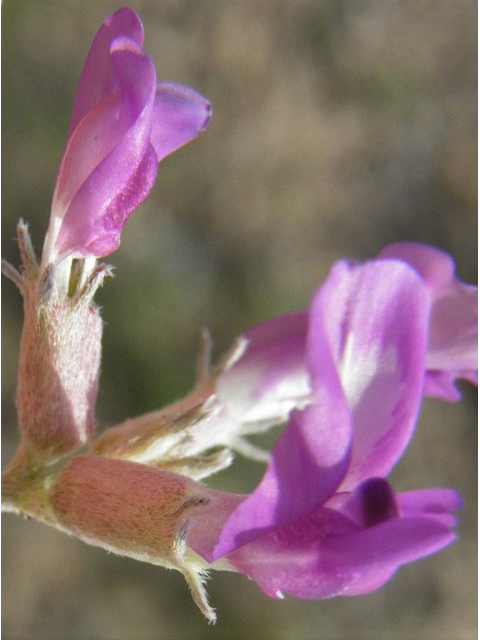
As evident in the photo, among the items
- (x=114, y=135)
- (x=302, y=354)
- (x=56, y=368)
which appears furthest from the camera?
(x=302, y=354)

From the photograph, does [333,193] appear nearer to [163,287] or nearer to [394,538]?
[163,287]

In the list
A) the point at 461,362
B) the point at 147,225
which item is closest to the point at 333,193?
the point at 147,225

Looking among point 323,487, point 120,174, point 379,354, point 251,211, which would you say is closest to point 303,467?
point 323,487

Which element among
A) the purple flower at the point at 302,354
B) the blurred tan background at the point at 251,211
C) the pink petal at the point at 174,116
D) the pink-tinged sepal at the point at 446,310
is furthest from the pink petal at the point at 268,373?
the blurred tan background at the point at 251,211

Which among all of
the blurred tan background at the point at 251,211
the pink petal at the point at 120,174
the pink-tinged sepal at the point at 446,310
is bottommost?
the blurred tan background at the point at 251,211

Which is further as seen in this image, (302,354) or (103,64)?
(302,354)

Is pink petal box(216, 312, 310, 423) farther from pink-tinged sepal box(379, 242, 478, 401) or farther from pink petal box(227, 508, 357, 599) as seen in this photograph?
pink petal box(227, 508, 357, 599)

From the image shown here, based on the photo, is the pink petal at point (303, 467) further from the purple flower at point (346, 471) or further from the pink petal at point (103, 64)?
the pink petal at point (103, 64)

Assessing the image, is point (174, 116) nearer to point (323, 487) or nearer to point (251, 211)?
point (323, 487)
